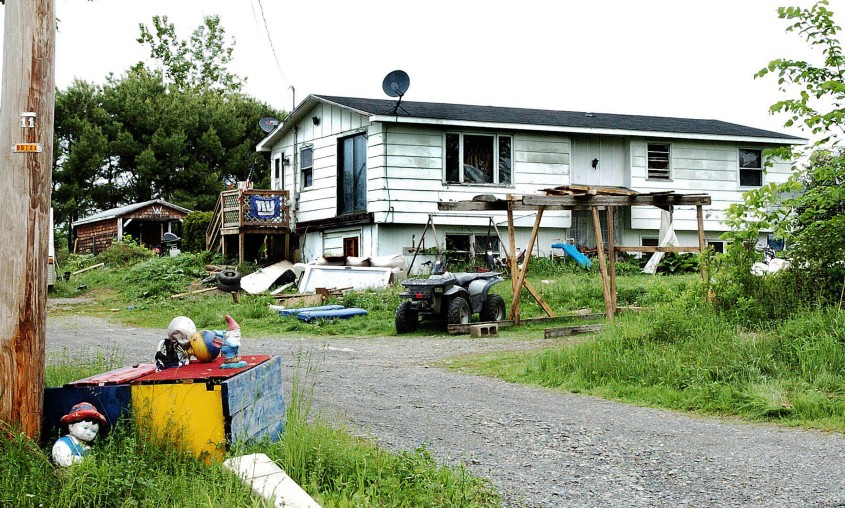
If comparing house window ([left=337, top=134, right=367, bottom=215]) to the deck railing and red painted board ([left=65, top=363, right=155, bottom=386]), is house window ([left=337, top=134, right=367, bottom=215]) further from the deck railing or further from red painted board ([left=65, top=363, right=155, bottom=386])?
red painted board ([left=65, top=363, right=155, bottom=386])

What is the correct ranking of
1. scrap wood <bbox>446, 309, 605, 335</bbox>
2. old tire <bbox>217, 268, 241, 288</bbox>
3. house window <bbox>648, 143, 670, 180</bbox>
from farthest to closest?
house window <bbox>648, 143, 670, 180</bbox> → old tire <bbox>217, 268, 241, 288</bbox> → scrap wood <bbox>446, 309, 605, 335</bbox>

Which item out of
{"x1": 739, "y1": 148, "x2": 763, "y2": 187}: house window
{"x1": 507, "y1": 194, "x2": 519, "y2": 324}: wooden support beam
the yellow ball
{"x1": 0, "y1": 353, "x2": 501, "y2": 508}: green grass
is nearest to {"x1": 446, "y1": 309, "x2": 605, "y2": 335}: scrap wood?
{"x1": 507, "y1": 194, "x2": 519, "y2": 324}: wooden support beam

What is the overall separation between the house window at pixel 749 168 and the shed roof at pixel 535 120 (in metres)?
0.51

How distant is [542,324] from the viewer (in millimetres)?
15875

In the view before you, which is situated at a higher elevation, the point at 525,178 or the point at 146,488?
the point at 525,178

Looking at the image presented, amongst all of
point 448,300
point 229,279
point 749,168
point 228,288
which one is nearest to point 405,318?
point 448,300

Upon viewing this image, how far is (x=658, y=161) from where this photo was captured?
84.7 ft

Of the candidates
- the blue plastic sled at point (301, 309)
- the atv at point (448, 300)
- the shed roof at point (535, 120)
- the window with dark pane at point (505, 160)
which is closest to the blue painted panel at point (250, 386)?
the atv at point (448, 300)

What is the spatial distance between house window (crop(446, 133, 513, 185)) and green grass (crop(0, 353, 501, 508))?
18.1 metres

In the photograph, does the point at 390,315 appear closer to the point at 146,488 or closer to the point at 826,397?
the point at 826,397

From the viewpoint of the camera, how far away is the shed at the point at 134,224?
37.9 m

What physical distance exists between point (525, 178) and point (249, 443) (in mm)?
19390

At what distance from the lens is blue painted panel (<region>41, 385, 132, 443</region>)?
535 centimetres

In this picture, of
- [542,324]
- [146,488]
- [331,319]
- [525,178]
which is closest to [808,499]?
[146,488]
